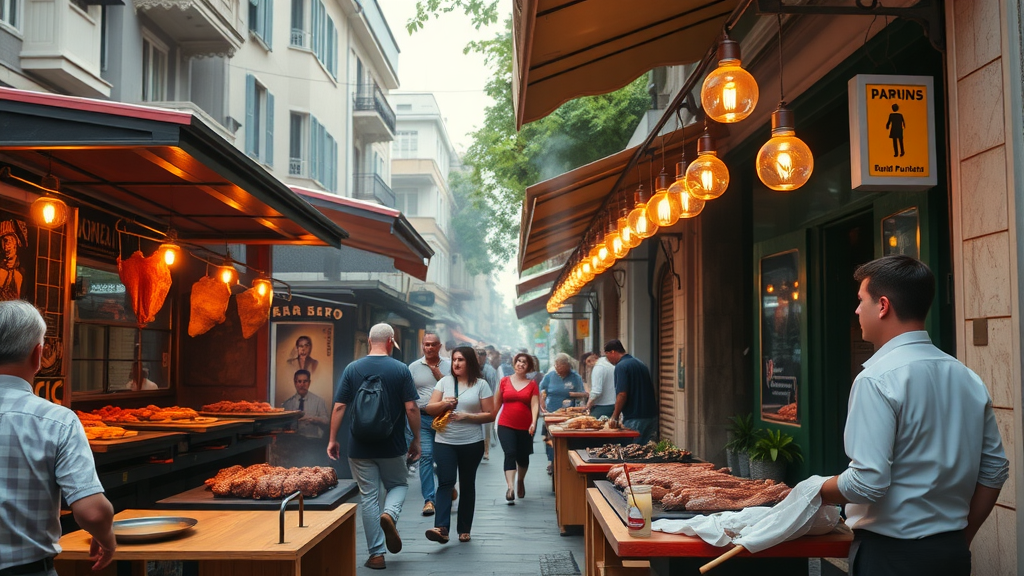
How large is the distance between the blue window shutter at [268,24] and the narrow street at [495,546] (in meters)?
14.3

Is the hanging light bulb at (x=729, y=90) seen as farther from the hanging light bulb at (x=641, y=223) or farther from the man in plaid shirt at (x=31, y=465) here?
the man in plaid shirt at (x=31, y=465)

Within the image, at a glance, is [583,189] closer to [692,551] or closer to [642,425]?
[642,425]

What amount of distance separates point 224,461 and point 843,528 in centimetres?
769

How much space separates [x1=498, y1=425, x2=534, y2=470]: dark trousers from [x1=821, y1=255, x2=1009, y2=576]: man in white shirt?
346 inches

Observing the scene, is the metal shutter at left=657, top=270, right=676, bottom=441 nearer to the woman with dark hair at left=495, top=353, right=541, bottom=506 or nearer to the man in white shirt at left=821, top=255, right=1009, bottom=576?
the woman with dark hair at left=495, top=353, right=541, bottom=506

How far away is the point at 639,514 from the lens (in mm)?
4664

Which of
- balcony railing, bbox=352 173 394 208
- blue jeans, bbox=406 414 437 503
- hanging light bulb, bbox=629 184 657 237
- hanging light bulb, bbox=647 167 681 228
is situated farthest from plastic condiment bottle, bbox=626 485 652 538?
balcony railing, bbox=352 173 394 208

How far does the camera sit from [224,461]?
34.7ft

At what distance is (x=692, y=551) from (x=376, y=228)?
818 centimetres

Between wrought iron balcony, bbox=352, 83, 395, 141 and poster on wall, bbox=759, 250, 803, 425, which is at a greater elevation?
wrought iron balcony, bbox=352, 83, 395, 141

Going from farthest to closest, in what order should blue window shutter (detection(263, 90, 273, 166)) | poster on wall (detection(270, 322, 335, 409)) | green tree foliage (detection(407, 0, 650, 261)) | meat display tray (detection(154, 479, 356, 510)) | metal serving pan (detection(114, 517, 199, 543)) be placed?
blue window shutter (detection(263, 90, 273, 166))
green tree foliage (detection(407, 0, 650, 261))
poster on wall (detection(270, 322, 335, 409))
meat display tray (detection(154, 479, 356, 510))
metal serving pan (detection(114, 517, 199, 543))

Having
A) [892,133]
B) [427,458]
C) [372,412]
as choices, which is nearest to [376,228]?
[427,458]

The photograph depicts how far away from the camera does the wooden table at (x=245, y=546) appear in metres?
4.64

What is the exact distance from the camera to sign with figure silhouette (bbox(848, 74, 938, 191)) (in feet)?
16.4
